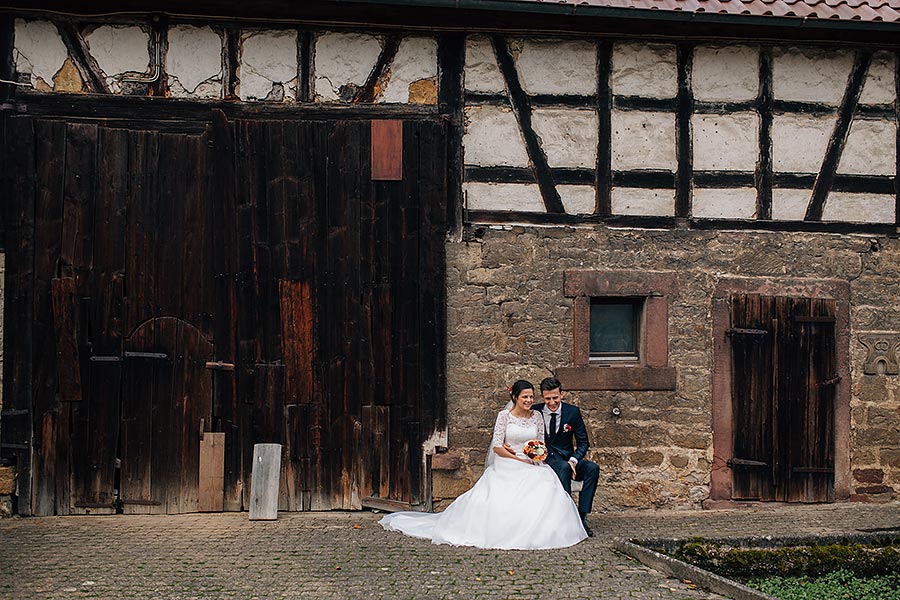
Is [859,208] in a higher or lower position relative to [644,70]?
lower

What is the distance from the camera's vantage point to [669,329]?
9.80 meters

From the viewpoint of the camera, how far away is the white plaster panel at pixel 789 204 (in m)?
9.94

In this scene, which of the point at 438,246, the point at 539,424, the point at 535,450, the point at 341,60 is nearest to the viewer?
the point at 535,450

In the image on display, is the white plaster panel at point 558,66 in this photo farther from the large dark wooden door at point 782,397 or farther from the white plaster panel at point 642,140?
the large dark wooden door at point 782,397

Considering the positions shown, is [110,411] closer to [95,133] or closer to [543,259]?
[95,133]

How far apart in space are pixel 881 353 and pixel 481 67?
454 cm

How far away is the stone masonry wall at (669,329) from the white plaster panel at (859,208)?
18 centimetres

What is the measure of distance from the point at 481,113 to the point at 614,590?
4471mm

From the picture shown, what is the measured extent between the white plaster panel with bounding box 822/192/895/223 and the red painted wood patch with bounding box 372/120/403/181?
12.9 feet

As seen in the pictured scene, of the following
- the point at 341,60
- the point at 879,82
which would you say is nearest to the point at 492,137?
the point at 341,60

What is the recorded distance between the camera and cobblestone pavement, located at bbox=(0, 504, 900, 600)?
6.71 metres

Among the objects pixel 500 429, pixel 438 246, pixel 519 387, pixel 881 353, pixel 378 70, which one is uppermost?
pixel 378 70

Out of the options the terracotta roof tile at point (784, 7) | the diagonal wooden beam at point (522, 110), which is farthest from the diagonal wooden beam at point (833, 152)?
the diagonal wooden beam at point (522, 110)

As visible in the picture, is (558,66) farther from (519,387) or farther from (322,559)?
(322,559)
